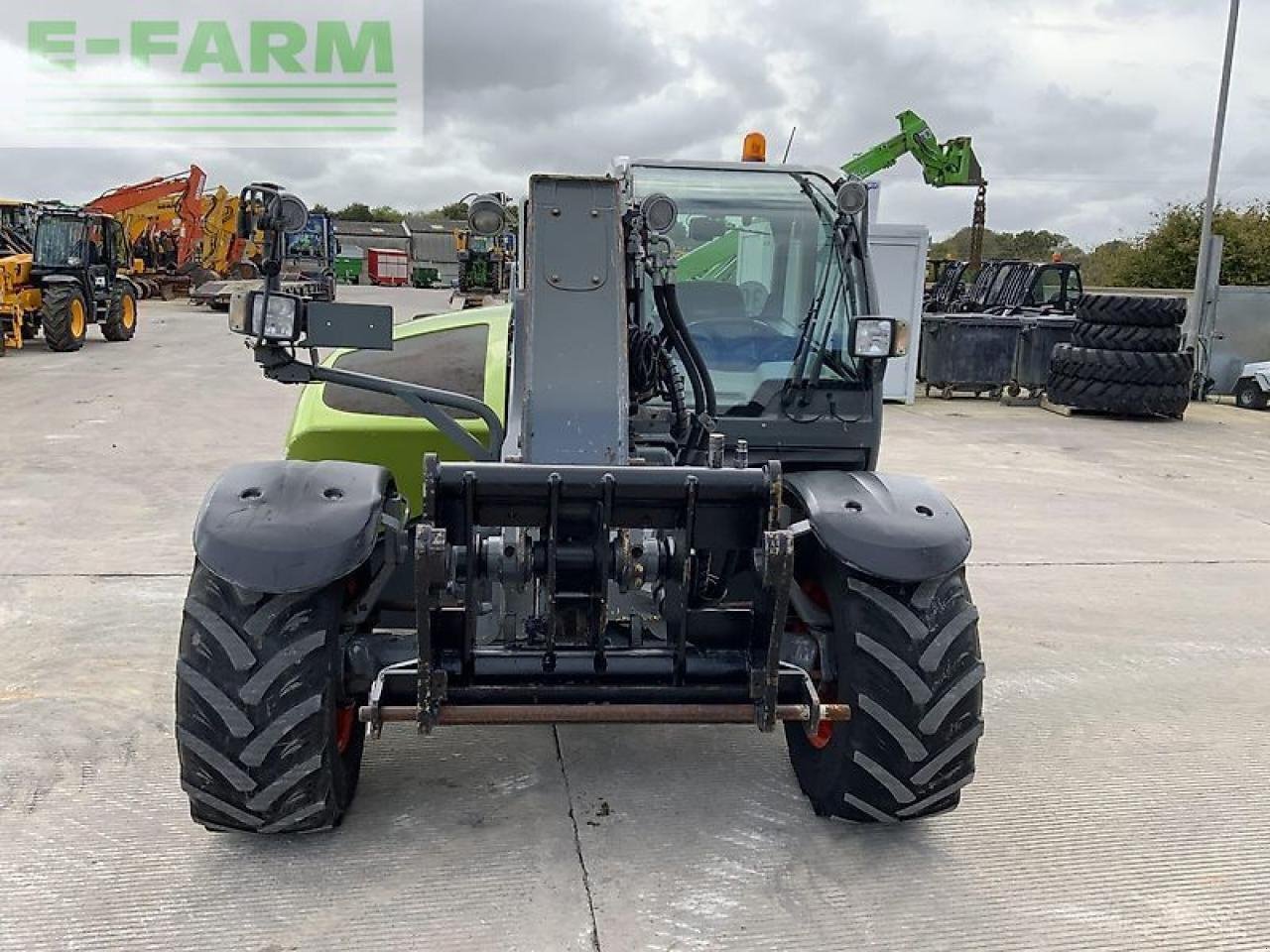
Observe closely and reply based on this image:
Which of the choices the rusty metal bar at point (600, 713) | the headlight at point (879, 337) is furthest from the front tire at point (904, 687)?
the headlight at point (879, 337)

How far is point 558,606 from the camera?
2.94 meters

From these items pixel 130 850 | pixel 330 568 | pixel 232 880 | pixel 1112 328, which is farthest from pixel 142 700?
pixel 1112 328

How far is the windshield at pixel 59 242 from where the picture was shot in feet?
54.1

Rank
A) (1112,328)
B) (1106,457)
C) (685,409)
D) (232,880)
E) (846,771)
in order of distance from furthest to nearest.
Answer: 1. (1112,328)
2. (1106,457)
3. (685,409)
4. (846,771)
5. (232,880)

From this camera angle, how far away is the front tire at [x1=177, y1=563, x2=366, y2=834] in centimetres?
277

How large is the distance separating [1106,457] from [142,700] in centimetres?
929

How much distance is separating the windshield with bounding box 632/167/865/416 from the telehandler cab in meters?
0.60

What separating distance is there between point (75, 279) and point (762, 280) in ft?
51.3

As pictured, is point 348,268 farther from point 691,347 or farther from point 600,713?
point 600,713

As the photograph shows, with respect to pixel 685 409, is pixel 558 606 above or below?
below

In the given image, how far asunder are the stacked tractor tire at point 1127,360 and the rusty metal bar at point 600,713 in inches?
473

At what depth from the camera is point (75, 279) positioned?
16734mm

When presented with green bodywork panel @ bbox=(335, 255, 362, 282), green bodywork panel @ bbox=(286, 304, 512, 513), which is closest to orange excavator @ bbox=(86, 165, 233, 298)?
green bodywork panel @ bbox=(335, 255, 362, 282)

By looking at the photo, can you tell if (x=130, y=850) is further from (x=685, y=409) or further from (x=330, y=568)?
(x=685, y=409)
